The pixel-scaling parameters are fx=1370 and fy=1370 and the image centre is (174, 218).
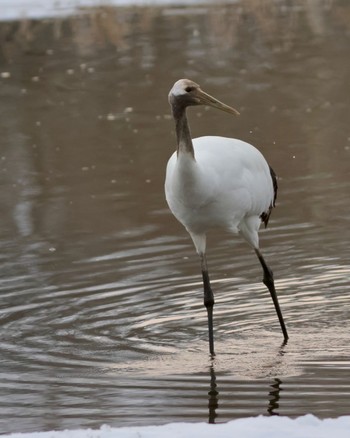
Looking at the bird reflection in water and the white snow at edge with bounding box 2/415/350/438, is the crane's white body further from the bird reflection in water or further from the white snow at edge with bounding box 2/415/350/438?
the white snow at edge with bounding box 2/415/350/438

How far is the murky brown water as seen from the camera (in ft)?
21.9

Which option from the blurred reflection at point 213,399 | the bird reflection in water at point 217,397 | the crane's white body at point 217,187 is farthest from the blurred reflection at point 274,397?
the crane's white body at point 217,187

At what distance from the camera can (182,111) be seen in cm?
739

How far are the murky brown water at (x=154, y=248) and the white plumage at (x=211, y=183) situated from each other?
0.41 m

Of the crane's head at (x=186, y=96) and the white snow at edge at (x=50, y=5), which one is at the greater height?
the crane's head at (x=186, y=96)

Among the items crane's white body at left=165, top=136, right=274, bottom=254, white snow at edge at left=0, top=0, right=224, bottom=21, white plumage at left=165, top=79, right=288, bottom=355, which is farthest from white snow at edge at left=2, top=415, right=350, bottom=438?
white snow at edge at left=0, top=0, right=224, bottom=21

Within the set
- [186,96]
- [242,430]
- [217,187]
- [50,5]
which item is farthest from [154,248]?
[50,5]

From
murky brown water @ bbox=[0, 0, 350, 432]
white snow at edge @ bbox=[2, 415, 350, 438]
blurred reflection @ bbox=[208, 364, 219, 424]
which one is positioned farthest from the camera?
murky brown water @ bbox=[0, 0, 350, 432]

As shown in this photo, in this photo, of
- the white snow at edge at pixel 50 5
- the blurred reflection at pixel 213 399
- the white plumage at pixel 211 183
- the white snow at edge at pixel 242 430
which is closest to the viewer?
the white snow at edge at pixel 242 430

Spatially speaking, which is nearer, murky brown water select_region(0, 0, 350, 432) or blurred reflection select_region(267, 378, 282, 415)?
blurred reflection select_region(267, 378, 282, 415)

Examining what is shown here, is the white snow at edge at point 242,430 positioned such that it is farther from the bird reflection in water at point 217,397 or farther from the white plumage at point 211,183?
the white plumage at point 211,183

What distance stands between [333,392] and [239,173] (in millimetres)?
1771

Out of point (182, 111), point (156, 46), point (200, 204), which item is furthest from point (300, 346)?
point (156, 46)

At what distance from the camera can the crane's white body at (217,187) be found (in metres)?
7.36
